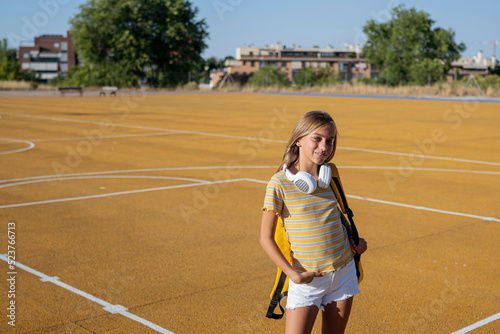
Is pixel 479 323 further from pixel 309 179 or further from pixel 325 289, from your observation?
pixel 309 179

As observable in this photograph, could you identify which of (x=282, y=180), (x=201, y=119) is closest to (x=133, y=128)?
(x=201, y=119)

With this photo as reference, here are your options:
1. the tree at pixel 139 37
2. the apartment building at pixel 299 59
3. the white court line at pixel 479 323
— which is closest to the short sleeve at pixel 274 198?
the white court line at pixel 479 323

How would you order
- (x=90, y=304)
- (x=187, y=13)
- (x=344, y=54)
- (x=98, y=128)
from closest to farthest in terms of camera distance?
(x=90, y=304) < (x=98, y=128) < (x=187, y=13) < (x=344, y=54)

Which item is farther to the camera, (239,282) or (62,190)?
(62,190)

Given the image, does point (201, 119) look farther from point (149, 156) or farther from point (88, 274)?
point (88, 274)

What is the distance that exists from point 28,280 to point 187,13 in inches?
2837

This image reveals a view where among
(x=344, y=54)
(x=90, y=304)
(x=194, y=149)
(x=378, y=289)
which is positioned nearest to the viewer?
(x=90, y=304)

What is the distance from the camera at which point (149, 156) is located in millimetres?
16250

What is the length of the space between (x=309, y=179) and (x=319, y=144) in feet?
0.76

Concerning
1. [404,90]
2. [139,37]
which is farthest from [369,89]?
[139,37]

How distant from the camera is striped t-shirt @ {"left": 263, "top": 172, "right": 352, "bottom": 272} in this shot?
3.61m

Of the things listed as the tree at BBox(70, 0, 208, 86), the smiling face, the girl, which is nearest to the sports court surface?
the girl

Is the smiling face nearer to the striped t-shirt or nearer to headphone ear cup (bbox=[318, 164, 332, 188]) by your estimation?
headphone ear cup (bbox=[318, 164, 332, 188])

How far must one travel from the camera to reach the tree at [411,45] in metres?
77.9
